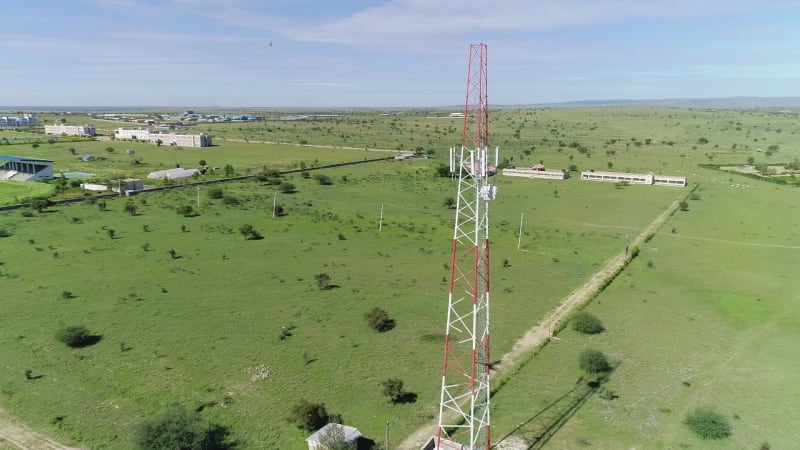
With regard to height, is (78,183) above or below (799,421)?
above

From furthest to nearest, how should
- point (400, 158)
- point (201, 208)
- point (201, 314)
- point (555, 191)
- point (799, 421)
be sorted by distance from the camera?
point (400, 158)
point (555, 191)
point (201, 208)
point (201, 314)
point (799, 421)

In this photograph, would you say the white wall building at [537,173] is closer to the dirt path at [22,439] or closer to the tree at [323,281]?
the tree at [323,281]

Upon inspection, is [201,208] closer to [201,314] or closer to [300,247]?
[300,247]

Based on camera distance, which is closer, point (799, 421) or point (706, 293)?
point (799, 421)

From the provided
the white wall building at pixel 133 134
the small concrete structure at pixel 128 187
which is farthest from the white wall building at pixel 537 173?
the white wall building at pixel 133 134

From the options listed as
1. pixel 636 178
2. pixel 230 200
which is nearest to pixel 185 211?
pixel 230 200

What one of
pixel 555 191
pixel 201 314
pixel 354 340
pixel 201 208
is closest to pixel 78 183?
pixel 201 208
